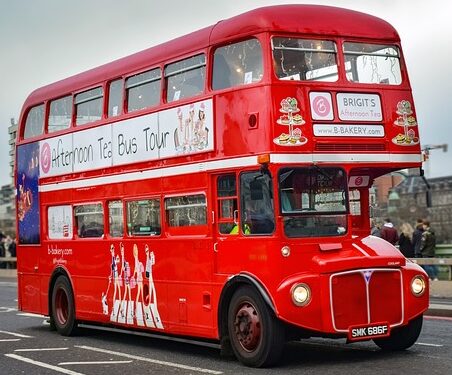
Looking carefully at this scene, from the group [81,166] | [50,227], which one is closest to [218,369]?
[81,166]

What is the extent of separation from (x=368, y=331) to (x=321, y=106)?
267 cm

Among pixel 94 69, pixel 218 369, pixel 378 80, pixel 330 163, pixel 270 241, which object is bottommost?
pixel 218 369

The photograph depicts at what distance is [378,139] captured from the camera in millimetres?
11953

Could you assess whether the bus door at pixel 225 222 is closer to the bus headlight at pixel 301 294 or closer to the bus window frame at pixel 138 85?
the bus headlight at pixel 301 294

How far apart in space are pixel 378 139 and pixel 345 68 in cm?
95

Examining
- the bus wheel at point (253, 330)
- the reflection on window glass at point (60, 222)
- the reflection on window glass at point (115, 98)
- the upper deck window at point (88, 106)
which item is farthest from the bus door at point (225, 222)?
the reflection on window glass at point (60, 222)

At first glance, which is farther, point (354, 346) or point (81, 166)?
point (81, 166)

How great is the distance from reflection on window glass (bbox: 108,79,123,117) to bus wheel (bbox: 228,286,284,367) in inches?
177

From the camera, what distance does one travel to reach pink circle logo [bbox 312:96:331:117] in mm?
11570

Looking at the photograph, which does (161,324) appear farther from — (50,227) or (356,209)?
(50,227)

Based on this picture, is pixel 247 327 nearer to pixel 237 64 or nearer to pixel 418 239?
pixel 237 64

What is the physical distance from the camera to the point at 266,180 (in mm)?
11367

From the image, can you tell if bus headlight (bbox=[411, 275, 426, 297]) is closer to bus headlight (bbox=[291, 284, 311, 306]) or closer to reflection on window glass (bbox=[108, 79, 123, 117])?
bus headlight (bbox=[291, 284, 311, 306])

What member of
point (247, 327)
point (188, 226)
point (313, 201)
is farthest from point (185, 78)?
point (247, 327)
